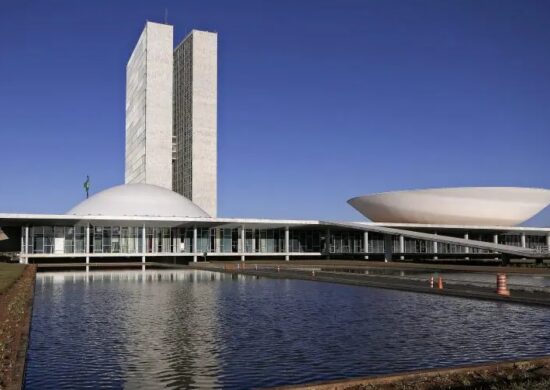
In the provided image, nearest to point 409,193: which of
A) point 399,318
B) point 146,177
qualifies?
point 146,177

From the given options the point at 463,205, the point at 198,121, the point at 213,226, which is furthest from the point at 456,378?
the point at 198,121

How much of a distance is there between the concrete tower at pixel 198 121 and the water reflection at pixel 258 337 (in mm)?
92872

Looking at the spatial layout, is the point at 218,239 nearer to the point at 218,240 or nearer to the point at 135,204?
the point at 218,240

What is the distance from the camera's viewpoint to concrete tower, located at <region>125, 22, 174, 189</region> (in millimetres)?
113188

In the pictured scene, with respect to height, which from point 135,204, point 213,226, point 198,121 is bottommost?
point 213,226

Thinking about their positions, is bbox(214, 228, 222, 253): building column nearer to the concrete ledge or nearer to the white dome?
the white dome

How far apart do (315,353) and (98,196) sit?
67.9 metres

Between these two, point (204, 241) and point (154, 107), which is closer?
point (204, 241)

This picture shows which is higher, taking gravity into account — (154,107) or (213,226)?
(154,107)

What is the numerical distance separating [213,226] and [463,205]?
32302mm

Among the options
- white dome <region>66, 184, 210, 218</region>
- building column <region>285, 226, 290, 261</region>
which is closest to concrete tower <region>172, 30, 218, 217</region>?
white dome <region>66, 184, 210, 218</region>

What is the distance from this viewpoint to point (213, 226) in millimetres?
66000

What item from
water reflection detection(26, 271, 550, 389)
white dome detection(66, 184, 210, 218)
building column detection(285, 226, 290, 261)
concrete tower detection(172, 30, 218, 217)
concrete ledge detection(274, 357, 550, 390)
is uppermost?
concrete tower detection(172, 30, 218, 217)

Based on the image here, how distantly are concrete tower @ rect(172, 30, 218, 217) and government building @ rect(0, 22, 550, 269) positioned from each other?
27 centimetres
